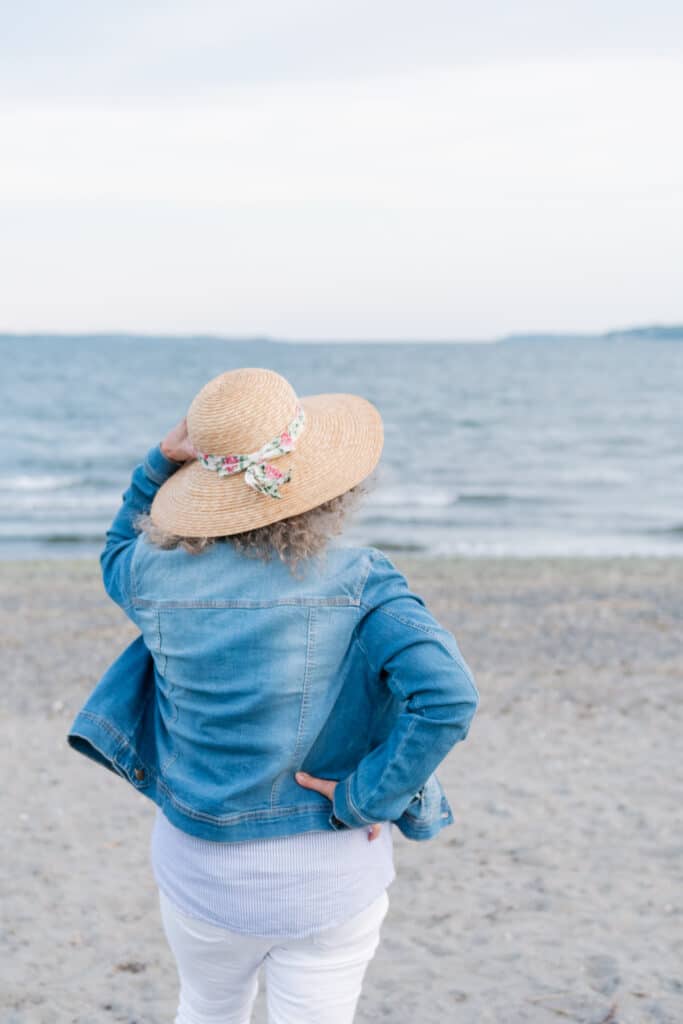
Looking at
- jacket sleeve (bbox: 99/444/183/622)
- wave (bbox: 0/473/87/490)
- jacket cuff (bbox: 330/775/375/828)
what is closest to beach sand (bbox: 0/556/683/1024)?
jacket cuff (bbox: 330/775/375/828)

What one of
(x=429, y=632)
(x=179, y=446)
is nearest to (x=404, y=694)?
(x=429, y=632)

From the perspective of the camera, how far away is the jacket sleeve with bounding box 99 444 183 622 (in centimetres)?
184

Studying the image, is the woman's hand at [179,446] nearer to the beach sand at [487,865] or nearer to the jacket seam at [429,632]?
the jacket seam at [429,632]

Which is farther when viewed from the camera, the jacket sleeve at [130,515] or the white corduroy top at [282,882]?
the jacket sleeve at [130,515]

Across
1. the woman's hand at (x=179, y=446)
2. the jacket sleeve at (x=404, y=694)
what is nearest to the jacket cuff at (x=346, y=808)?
the jacket sleeve at (x=404, y=694)

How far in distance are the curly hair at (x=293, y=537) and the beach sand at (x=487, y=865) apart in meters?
1.99

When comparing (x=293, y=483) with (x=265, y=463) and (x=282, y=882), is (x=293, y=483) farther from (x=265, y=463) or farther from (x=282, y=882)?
(x=282, y=882)

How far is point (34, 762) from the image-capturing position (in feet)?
17.6

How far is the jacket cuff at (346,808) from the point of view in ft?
5.50

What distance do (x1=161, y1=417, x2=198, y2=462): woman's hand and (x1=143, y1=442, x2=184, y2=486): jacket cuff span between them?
14 millimetres

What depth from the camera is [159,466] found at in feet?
6.48

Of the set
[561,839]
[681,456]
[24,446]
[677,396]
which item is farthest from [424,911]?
[677,396]

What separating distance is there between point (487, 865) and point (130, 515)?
2756 mm

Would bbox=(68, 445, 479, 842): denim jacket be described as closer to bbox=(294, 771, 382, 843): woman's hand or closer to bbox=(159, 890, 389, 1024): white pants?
bbox=(294, 771, 382, 843): woman's hand
